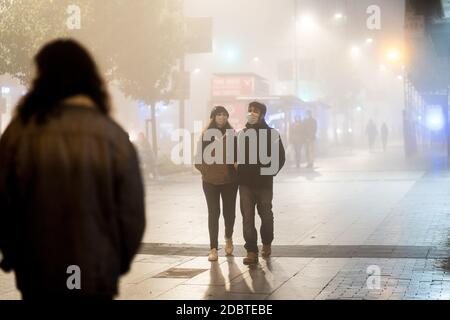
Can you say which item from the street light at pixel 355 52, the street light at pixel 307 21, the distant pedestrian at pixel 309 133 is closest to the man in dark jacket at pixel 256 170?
the distant pedestrian at pixel 309 133

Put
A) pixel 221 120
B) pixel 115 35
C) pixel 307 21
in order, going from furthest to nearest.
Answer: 1. pixel 307 21
2. pixel 115 35
3. pixel 221 120

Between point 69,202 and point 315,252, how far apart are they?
20.6ft

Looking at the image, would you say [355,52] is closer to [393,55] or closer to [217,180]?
[393,55]

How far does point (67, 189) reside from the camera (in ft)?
10.9

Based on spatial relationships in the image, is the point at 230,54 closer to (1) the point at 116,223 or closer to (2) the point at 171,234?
(2) the point at 171,234

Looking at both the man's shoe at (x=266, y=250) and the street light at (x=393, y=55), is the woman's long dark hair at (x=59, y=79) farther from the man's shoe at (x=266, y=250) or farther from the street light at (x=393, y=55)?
the street light at (x=393, y=55)

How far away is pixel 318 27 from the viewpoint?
4616 centimetres

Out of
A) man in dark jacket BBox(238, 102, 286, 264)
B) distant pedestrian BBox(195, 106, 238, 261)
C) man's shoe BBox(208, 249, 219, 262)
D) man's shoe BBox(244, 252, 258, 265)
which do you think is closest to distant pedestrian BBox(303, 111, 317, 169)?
distant pedestrian BBox(195, 106, 238, 261)

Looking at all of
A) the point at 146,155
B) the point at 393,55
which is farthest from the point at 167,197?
the point at 393,55

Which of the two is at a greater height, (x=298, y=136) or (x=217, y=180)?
(x=217, y=180)

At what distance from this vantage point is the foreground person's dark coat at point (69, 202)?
3.31 metres

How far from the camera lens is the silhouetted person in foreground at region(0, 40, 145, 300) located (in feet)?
10.9

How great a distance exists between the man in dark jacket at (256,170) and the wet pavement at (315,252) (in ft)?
1.30
